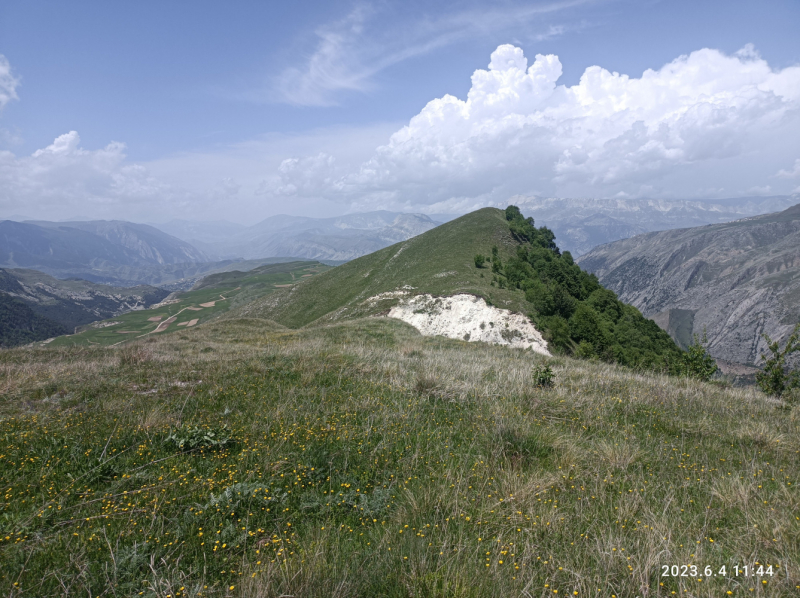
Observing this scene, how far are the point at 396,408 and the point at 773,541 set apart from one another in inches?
215

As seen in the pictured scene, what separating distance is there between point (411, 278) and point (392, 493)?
60.2 meters

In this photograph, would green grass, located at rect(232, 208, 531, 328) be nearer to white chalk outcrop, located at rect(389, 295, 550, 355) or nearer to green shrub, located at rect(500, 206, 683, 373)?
white chalk outcrop, located at rect(389, 295, 550, 355)

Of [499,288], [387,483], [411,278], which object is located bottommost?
[387,483]

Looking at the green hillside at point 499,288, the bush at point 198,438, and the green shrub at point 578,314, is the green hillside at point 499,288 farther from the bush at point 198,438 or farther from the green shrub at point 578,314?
the bush at point 198,438

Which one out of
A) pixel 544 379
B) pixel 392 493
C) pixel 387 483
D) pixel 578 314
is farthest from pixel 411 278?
pixel 392 493

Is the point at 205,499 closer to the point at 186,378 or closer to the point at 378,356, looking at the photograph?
the point at 186,378

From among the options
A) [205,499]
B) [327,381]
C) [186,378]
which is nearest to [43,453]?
[205,499]

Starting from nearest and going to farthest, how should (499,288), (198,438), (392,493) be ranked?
1. (392,493)
2. (198,438)
3. (499,288)

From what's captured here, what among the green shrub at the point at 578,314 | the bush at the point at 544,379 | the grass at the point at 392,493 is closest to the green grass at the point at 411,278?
the green shrub at the point at 578,314

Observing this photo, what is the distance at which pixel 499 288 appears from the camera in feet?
178

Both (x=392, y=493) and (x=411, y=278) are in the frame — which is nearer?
(x=392, y=493)

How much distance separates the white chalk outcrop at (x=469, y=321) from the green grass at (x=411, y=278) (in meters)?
1.77

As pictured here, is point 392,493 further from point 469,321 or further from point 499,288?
point 499,288

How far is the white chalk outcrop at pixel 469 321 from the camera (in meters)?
41.8
